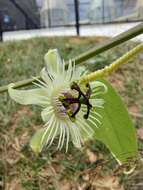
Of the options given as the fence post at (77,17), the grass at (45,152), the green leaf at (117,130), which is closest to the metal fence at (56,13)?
the fence post at (77,17)

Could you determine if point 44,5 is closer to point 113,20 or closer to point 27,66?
point 113,20

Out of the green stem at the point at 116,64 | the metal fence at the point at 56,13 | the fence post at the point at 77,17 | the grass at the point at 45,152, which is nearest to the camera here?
the green stem at the point at 116,64

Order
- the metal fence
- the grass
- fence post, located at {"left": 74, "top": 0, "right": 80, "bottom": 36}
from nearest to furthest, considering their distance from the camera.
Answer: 1. the grass
2. the metal fence
3. fence post, located at {"left": 74, "top": 0, "right": 80, "bottom": 36}

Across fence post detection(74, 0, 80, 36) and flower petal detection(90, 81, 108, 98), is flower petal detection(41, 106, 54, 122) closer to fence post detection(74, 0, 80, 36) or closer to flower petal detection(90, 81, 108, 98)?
flower petal detection(90, 81, 108, 98)

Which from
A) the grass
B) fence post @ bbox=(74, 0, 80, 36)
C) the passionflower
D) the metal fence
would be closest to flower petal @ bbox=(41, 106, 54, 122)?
the passionflower

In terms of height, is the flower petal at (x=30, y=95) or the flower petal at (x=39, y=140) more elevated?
the flower petal at (x=30, y=95)

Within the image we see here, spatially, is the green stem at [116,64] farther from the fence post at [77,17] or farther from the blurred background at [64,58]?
the fence post at [77,17]
